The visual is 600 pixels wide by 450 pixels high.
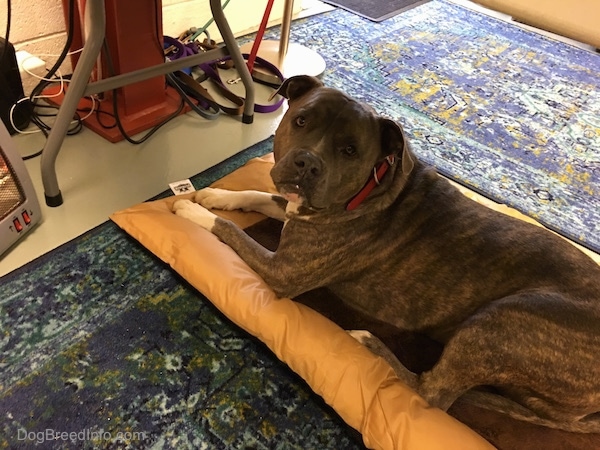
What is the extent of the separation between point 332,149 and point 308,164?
108 millimetres

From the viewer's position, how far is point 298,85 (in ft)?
6.45

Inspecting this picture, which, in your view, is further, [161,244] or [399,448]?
[161,244]

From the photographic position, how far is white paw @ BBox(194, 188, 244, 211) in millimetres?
2369

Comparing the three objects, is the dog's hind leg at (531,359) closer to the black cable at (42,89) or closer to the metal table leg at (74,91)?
the metal table leg at (74,91)

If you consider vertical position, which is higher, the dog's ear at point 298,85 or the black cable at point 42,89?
the dog's ear at point 298,85

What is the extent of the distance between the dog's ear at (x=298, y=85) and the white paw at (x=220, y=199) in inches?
22.2

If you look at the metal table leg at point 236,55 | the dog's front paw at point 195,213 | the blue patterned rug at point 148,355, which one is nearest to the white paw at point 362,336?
the blue patterned rug at point 148,355

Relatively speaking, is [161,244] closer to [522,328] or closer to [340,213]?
[340,213]

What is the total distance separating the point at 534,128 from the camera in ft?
12.4

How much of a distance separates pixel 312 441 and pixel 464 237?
2.77 feet

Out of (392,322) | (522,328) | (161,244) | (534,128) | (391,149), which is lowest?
(534,128)

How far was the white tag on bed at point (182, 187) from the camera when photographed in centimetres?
251

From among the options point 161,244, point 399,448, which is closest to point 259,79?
point 161,244

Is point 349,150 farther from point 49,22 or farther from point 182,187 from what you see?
point 49,22
